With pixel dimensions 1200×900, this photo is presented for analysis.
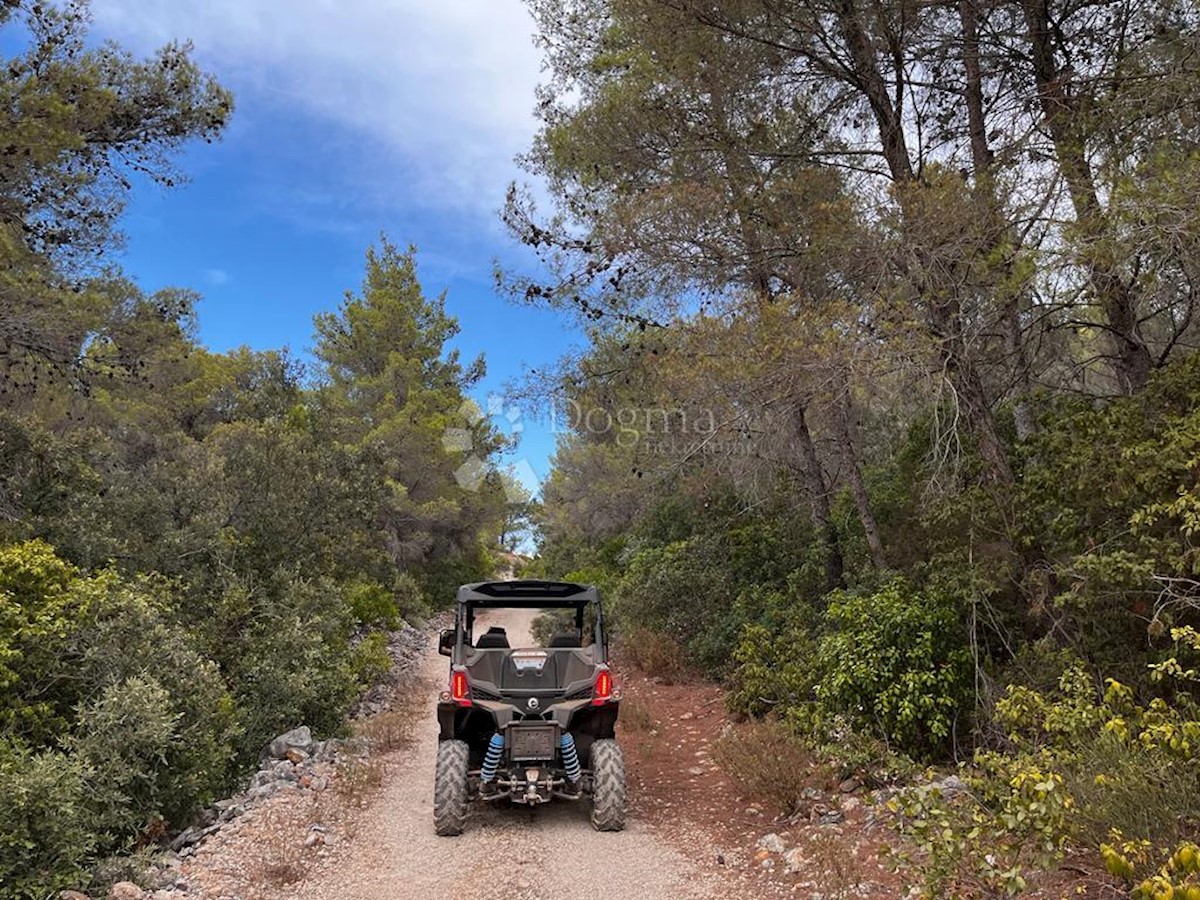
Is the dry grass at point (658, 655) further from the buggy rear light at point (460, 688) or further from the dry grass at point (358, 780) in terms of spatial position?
the buggy rear light at point (460, 688)

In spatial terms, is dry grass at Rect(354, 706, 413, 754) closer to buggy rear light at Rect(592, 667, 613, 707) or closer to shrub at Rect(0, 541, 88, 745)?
shrub at Rect(0, 541, 88, 745)

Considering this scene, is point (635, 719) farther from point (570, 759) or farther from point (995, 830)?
point (995, 830)

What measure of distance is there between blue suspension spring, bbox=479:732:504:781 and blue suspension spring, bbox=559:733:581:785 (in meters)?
0.51

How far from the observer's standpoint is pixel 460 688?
689 centimetres

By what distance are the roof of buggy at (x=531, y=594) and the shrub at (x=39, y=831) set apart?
3.26m

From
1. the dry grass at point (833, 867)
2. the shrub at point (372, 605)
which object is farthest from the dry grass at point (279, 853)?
the shrub at point (372, 605)

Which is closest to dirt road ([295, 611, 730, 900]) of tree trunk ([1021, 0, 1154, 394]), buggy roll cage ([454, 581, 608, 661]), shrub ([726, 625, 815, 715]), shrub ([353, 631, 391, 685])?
buggy roll cage ([454, 581, 608, 661])

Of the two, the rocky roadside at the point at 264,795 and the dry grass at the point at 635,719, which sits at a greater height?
the dry grass at the point at 635,719

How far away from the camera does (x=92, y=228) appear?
10.6 m

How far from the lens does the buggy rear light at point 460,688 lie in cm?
686

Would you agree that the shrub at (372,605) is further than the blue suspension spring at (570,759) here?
Yes

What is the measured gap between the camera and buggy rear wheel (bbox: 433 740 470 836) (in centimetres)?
649

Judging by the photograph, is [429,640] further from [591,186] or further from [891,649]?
[891,649]

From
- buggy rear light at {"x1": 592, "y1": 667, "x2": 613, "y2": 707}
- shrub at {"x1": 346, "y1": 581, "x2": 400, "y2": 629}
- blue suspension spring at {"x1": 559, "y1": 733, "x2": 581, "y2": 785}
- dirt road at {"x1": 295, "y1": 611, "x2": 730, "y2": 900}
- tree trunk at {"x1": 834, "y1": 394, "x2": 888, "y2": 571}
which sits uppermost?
tree trunk at {"x1": 834, "y1": 394, "x2": 888, "y2": 571}
